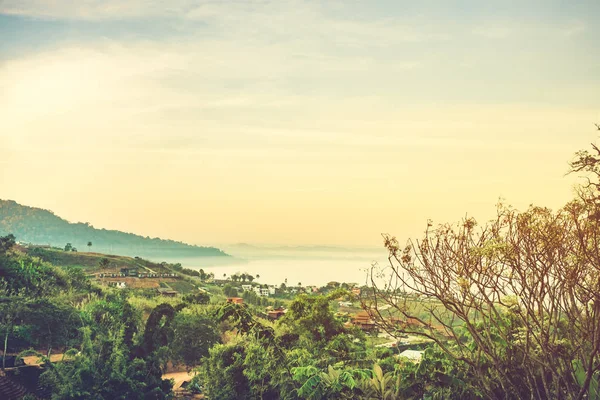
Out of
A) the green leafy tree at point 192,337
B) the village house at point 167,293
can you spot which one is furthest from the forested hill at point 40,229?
the green leafy tree at point 192,337

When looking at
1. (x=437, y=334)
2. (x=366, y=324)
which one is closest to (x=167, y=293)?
(x=366, y=324)

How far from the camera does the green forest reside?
469cm

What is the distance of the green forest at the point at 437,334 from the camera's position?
4688mm

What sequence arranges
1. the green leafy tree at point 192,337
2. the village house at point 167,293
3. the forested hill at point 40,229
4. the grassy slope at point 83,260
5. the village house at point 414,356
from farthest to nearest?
the forested hill at point 40,229, the grassy slope at point 83,260, the village house at point 167,293, the green leafy tree at point 192,337, the village house at point 414,356

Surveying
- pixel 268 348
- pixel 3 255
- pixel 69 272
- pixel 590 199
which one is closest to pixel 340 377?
pixel 268 348

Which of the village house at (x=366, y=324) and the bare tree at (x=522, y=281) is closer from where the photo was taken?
the bare tree at (x=522, y=281)

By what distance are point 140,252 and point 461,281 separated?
206695 millimetres

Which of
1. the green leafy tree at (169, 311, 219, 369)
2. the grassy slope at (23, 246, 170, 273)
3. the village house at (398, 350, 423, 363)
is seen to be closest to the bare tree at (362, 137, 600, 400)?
the village house at (398, 350, 423, 363)

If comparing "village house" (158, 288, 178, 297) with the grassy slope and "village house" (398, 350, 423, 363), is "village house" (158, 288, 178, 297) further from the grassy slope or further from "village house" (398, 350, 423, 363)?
"village house" (398, 350, 423, 363)

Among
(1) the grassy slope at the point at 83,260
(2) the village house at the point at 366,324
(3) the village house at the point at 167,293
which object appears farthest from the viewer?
(1) the grassy slope at the point at 83,260

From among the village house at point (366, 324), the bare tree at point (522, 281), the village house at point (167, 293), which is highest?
the bare tree at point (522, 281)

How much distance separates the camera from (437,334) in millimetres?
6688

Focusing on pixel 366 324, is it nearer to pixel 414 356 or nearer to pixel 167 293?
pixel 414 356

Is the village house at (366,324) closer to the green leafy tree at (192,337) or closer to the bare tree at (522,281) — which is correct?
the bare tree at (522,281)
